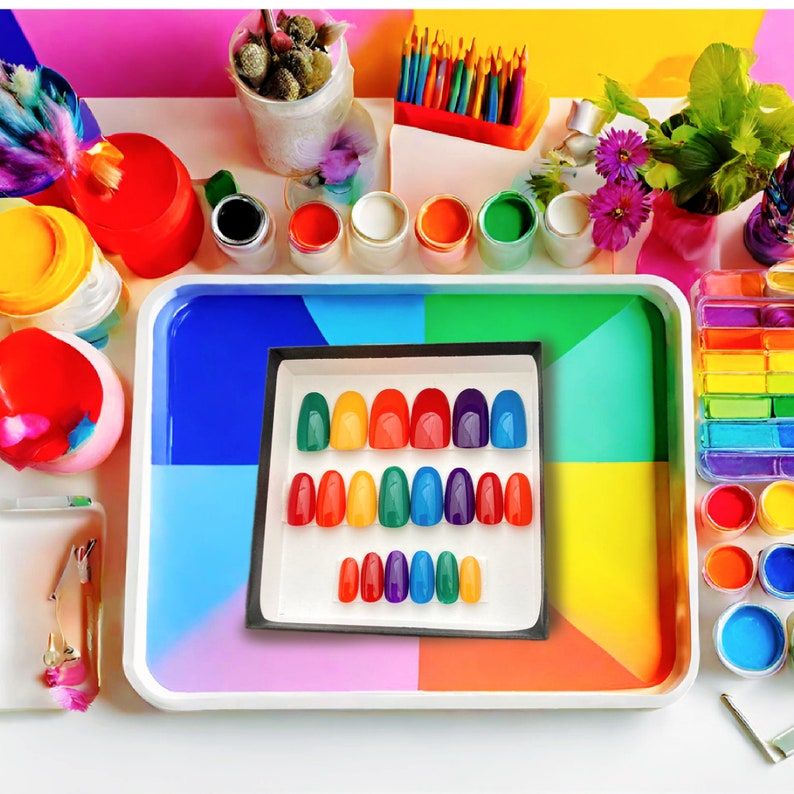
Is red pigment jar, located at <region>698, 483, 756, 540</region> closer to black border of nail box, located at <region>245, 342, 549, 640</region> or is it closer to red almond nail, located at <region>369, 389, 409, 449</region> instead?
black border of nail box, located at <region>245, 342, 549, 640</region>

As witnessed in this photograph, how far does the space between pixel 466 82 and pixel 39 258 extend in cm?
53

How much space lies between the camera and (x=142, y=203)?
921 mm

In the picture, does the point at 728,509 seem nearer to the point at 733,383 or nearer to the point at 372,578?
the point at 733,383

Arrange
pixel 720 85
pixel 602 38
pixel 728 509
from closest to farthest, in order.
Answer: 1. pixel 720 85
2. pixel 728 509
3. pixel 602 38

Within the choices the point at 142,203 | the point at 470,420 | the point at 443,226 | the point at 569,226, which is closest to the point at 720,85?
the point at 569,226

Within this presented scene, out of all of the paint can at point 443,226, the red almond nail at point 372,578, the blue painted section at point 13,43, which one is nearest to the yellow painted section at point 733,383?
the paint can at point 443,226

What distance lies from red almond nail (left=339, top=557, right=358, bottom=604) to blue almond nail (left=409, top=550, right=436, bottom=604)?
62 millimetres

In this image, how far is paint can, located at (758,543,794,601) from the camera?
887mm

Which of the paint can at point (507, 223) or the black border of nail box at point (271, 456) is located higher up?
the paint can at point (507, 223)

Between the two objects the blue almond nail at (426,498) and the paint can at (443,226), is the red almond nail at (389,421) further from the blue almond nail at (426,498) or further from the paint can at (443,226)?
the paint can at (443,226)

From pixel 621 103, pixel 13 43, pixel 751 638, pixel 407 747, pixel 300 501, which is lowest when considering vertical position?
pixel 407 747

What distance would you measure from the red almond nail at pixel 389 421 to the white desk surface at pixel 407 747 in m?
0.30

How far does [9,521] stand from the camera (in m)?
0.92

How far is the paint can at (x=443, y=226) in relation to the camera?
93 centimetres
